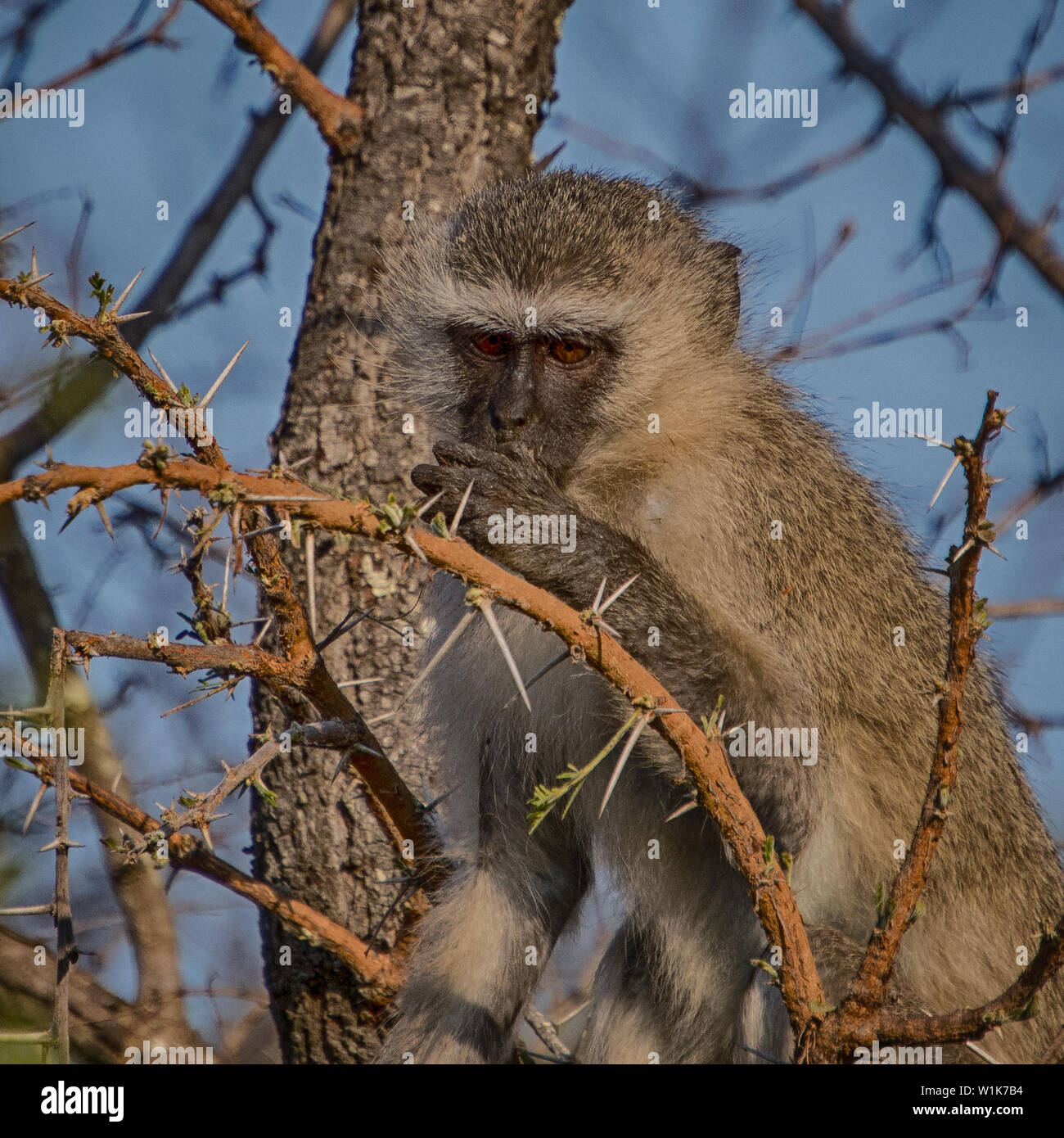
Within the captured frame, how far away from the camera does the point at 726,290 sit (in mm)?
3908

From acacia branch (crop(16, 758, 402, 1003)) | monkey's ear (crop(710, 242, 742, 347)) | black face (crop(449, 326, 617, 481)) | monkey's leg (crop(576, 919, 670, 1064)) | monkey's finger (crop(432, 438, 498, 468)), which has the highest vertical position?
monkey's ear (crop(710, 242, 742, 347))

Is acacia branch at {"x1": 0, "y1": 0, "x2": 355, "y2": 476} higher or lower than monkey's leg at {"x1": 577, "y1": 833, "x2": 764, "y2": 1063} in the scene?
higher

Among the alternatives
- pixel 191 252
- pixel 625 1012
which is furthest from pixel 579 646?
pixel 191 252

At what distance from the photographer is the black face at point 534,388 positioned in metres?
3.26

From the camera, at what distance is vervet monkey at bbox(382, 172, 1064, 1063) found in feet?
9.75

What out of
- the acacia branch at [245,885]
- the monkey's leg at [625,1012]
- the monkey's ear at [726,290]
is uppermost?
the monkey's ear at [726,290]

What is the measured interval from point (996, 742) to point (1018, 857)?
327mm

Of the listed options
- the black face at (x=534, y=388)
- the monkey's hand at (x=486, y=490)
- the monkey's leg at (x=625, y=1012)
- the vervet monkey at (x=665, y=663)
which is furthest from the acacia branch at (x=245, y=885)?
the black face at (x=534, y=388)

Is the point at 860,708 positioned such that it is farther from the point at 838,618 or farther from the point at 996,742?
the point at 996,742

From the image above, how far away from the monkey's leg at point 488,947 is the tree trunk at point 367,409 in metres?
0.22

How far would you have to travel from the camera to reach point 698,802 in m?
2.33

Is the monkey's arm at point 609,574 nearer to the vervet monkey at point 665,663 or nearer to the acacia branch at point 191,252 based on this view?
the vervet monkey at point 665,663

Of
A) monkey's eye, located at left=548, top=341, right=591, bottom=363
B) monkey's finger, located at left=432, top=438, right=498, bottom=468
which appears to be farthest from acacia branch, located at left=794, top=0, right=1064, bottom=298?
monkey's finger, located at left=432, top=438, right=498, bottom=468

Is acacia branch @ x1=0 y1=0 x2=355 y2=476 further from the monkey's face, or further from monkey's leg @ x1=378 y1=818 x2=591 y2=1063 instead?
monkey's leg @ x1=378 y1=818 x2=591 y2=1063
